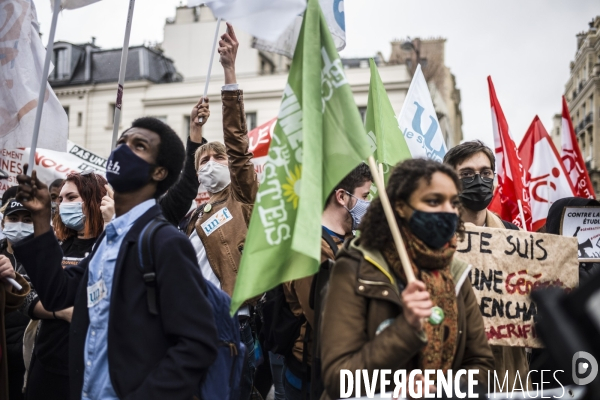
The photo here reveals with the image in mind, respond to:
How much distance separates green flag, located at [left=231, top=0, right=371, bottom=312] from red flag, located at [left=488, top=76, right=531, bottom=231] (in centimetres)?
348

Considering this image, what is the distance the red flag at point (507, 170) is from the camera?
5.91 m

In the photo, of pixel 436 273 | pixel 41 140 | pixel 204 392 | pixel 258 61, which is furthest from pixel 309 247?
pixel 258 61

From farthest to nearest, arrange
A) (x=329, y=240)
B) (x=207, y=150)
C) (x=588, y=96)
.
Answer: (x=588, y=96), (x=207, y=150), (x=329, y=240)

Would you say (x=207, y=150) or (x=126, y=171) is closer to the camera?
(x=126, y=171)

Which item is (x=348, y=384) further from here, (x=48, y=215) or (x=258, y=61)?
(x=258, y=61)

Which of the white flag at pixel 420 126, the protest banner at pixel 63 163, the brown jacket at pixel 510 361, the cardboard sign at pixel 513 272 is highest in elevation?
the protest banner at pixel 63 163

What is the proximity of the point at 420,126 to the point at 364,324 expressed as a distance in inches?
128

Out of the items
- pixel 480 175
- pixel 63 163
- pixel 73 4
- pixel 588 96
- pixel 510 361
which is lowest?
pixel 510 361

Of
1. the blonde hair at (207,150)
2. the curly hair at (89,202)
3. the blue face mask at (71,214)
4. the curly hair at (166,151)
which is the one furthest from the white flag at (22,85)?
the curly hair at (166,151)

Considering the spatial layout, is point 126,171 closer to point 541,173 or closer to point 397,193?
point 397,193

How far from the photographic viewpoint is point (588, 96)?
2130 inches

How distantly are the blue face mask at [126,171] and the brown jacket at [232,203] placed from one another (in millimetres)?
1300

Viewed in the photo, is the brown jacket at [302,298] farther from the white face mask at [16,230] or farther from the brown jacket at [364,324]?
the white face mask at [16,230]

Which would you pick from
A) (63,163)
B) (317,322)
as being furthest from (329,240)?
(63,163)
